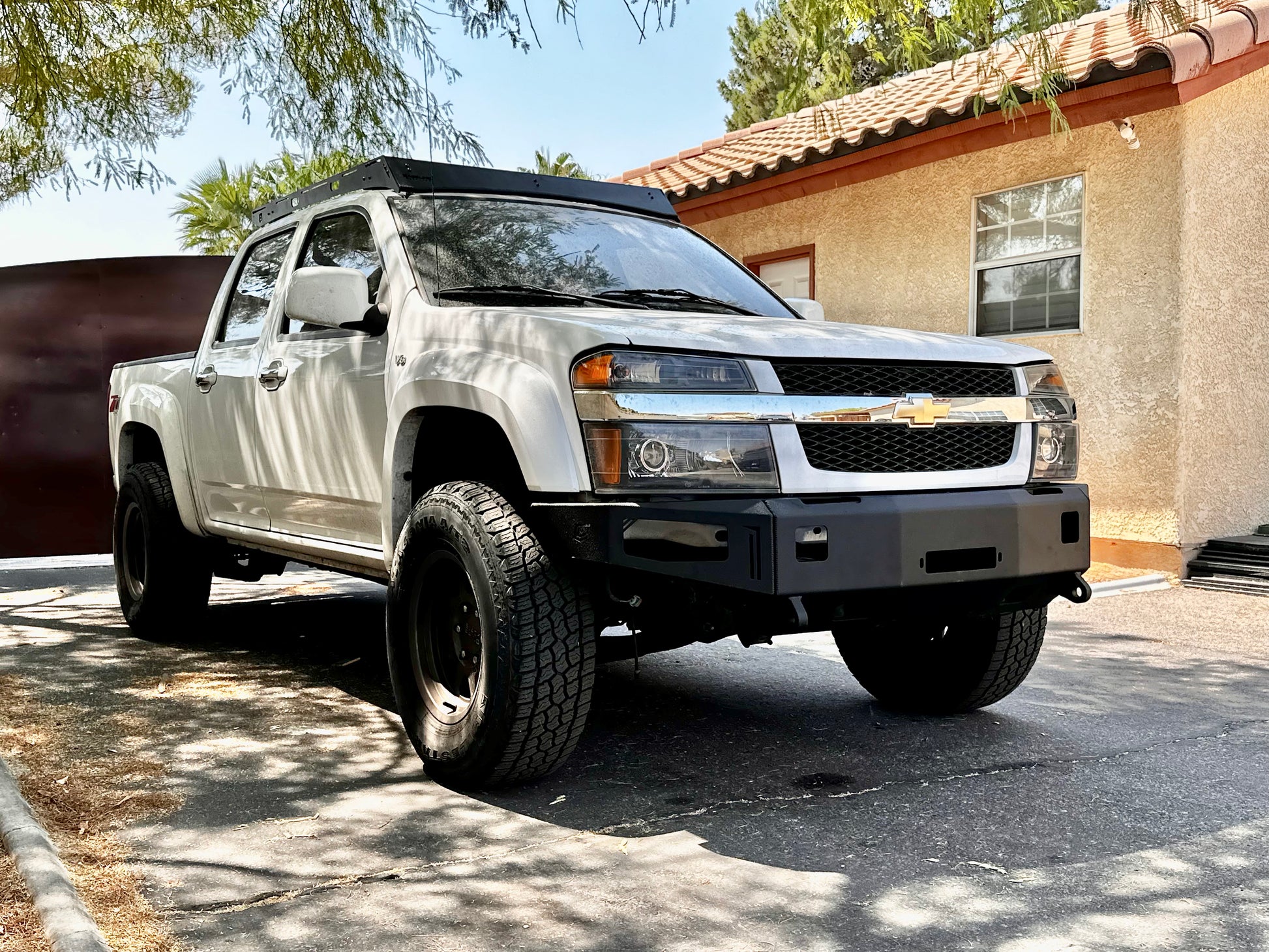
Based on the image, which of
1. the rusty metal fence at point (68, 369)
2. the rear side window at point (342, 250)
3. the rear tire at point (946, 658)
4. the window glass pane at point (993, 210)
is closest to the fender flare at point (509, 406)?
the rear side window at point (342, 250)

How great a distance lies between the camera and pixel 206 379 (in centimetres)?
595

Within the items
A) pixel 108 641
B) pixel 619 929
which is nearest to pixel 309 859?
pixel 619 929

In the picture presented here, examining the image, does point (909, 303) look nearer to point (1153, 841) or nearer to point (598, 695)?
point (598, 695)

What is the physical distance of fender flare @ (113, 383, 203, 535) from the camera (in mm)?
6188

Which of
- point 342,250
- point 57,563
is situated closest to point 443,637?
point 342,250

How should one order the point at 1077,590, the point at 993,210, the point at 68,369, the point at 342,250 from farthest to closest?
the point at 993,210 → the point at 68,369 → the point at 342,250 → the point at 1077,590

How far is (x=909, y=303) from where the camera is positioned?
11031 mm

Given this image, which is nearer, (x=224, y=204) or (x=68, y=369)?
(x=68, y=369)

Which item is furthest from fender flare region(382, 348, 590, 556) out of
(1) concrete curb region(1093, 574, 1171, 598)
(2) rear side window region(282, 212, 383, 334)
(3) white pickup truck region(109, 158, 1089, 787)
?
(1) concrete curb region(1093, 574, 1171, 598)

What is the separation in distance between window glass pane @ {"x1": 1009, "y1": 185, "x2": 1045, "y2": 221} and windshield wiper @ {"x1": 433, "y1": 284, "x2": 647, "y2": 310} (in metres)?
6.62

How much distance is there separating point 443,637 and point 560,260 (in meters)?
1.50

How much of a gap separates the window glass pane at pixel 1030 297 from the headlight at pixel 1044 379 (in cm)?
580

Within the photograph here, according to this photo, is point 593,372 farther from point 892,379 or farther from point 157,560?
point 157,560

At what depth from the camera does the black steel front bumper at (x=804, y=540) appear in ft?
11.3
